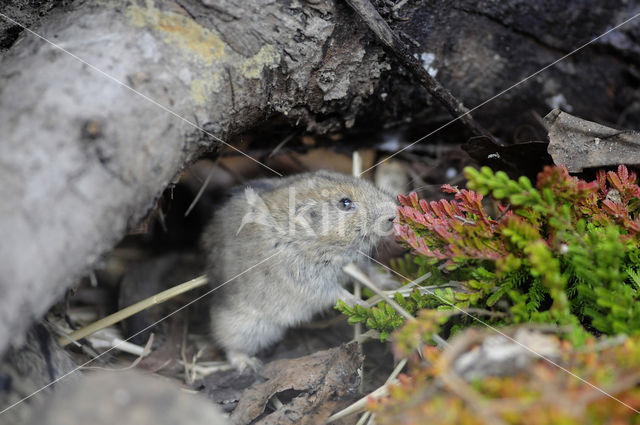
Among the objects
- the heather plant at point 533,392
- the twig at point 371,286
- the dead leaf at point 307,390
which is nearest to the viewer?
the heather plant at point 533,392

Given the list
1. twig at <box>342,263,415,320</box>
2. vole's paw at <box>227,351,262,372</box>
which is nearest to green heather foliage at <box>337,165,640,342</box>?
twig at <box>342,263,415,320</box>

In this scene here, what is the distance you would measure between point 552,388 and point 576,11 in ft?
12.5

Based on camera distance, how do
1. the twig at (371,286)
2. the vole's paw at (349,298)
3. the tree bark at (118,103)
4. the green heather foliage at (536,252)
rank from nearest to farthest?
1. the tree bark at (118,103)
2. the green heather foliage at (536,252)
3. the twig at (371,286)
4. the vole's paw at (349,298)

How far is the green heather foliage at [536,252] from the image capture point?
2.40 meters

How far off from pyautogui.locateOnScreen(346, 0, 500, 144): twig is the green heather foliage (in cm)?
89

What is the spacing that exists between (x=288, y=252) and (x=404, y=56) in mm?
1696

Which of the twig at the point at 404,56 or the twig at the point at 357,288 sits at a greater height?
the twig at the point at 404,56

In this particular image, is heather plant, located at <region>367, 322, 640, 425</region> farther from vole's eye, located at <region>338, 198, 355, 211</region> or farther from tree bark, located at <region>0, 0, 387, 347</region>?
vole's eye, located at <region>338, 198, 355, 211</region>

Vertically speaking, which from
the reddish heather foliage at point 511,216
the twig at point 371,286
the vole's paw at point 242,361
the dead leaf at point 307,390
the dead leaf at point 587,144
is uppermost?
the dead leaf at point 587,144

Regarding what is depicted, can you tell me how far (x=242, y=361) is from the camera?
4203mm

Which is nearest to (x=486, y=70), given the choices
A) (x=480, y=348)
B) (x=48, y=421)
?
(x=480, y=348)

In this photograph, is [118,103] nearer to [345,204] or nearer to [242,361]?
[345,204]

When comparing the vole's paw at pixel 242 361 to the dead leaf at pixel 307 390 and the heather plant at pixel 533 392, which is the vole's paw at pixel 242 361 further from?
the heather plant at pixel 533 392

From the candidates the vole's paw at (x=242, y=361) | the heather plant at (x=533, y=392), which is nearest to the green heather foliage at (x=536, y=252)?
the heather plant at (x=533, y=392)
